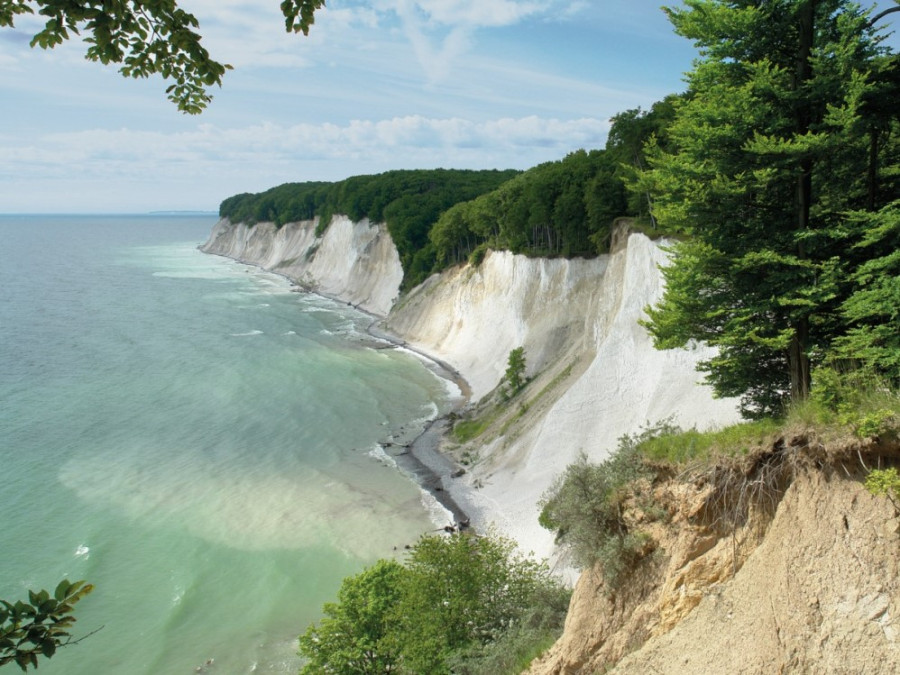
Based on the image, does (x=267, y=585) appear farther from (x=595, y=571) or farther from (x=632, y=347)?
(x=632, y=347)

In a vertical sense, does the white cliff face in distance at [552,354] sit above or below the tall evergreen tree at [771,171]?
below

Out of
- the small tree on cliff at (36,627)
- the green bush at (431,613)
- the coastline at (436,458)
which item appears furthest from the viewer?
the coastline at (436,458)

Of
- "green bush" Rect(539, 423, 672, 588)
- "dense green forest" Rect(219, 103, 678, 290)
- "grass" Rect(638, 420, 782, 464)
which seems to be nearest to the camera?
"grass" Rect(638, 420, 782, 464)

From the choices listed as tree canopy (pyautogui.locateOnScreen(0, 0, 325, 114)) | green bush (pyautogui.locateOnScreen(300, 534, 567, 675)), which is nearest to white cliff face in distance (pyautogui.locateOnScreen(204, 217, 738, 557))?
green bush (pyautogui.locateOnScreen(300, 534, 567, 675))

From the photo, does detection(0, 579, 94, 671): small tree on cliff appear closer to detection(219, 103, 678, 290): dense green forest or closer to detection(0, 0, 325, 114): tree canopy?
detection(0, 0, 325, 114): tree canopy

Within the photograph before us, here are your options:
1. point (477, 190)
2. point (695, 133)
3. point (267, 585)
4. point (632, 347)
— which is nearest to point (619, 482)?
point (695, 133)

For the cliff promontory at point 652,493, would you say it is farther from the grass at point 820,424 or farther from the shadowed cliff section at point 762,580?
the grass at point 820,424

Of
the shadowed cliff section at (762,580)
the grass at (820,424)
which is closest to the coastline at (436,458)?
the shadowed cliff section at (762,580)
